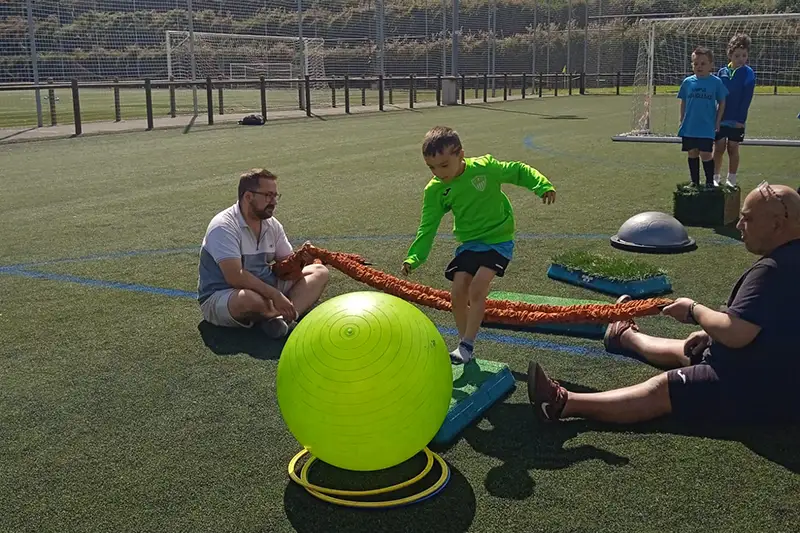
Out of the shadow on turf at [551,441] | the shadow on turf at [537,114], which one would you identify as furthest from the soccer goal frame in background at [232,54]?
the shadow on turf at [551,441]

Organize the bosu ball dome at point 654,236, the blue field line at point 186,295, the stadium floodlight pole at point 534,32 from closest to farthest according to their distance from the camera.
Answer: the blue field line at point 186,295 < the bosu ball dome at point 654,236 < the stadium floodlight pole at point 534,32

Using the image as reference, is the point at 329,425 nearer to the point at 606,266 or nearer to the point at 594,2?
the point at 606,266

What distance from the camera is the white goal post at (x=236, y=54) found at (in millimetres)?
30562

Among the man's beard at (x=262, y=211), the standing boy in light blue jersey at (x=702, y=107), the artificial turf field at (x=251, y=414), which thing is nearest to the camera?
the artificial turf field at (x=251, y=414)

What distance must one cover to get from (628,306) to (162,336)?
319 cm

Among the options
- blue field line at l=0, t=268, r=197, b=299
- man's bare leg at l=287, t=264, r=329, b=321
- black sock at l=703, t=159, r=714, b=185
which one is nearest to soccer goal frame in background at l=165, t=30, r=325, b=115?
black sock at l=703, t=159, r=714, b=185

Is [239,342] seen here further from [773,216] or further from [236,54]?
[236,54]

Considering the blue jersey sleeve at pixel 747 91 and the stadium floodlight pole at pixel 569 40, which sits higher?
the stadium floodlight pole at pixel 569 40

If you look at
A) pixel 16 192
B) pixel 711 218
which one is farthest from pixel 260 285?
pixel 16 192

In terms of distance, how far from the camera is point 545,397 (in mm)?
4016

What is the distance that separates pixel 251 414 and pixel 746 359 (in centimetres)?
253

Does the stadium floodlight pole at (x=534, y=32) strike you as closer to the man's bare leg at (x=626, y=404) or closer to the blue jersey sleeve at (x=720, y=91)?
the blue jersey sleeve at (x=720, y=91)

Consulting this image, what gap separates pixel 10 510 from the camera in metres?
3.39

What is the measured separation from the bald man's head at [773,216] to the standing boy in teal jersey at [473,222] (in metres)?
1.37
